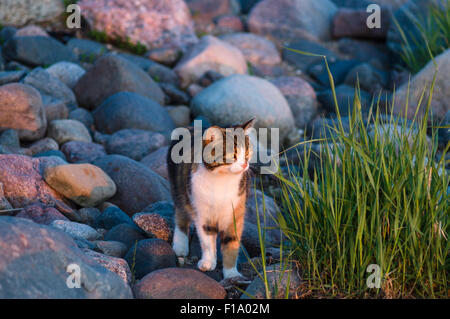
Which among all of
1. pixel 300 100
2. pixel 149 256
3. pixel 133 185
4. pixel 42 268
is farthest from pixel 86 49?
pixel 42 268

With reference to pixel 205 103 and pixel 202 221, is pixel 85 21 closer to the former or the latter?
pixel 205 103

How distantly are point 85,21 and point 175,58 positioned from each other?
1.93 meters

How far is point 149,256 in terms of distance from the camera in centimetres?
395

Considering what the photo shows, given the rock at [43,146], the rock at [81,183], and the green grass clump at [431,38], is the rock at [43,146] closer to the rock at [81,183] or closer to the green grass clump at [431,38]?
the rock at [81,183]

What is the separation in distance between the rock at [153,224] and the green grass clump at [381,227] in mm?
1447

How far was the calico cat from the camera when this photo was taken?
3.61 metres

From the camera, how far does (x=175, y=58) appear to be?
9.89 meters

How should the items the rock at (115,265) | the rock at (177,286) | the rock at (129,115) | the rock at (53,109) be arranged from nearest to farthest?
the rock at (177,286) → the rock at (115,265) → the rock at (53,109) → the rock at (129,115)

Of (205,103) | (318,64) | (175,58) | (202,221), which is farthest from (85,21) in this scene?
(202,221)

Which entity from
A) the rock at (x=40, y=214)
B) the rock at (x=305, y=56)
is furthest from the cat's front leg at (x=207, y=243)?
the rock at (x=305, y=56)

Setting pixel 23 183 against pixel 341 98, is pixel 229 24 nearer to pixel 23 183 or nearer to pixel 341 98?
pixel 341 98

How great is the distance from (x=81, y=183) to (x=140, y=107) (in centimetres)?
264

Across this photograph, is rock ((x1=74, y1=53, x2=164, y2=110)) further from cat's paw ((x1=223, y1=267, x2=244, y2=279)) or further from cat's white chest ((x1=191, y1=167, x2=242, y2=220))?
cat's paw ((x1=223, y1=267, x2=244, y2=279))

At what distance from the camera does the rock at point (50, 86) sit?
23.9ft
